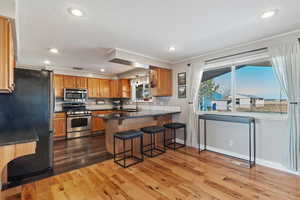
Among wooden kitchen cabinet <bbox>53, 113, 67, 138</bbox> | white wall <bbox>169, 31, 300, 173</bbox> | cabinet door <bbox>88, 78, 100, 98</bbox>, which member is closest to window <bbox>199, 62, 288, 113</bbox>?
white wall <bbox>169, 31, 300, 173</bbox>

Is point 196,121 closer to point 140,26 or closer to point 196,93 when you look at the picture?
point 196,93

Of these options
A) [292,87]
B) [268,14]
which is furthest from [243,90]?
[268,14]

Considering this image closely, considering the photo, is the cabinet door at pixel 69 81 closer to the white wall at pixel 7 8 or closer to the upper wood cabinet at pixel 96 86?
the upper wood cabinet at pixel 96 86

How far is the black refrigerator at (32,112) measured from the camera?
2.29 meters

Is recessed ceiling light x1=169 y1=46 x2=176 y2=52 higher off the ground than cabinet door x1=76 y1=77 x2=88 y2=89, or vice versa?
recessed ceiling light x1=169 y1=46 x2=176 y2=52

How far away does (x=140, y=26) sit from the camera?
2.22 metres

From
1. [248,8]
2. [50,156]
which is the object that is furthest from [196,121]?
[50,156]

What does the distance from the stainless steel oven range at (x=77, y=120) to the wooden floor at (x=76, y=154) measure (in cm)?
43

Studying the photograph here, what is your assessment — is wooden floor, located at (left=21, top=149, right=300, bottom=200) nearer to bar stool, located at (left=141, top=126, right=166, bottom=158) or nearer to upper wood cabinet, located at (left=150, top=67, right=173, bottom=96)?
bar stool, located at (left=141, top=126, right=166, bottom=158)

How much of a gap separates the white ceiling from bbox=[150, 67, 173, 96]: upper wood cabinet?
896 millimetres

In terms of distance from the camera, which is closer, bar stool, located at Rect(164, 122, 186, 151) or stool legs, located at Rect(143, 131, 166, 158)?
stool legs, located at Rect(143, 131, 166, 158)

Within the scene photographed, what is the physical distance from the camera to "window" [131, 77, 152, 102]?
545 centimetres

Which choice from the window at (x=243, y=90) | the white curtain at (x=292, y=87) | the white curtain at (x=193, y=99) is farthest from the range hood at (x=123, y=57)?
the white curtain at (x=292, y=87)

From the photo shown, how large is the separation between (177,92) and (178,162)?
197 centimetres
